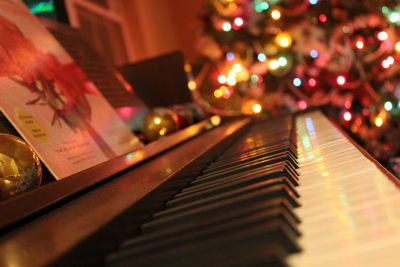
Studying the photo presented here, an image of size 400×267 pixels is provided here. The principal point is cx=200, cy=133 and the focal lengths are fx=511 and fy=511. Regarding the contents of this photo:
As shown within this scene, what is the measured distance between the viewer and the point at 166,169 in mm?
1126

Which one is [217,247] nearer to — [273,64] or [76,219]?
[76,219]

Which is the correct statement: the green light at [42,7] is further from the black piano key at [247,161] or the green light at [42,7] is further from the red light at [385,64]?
the red light at [385,64]

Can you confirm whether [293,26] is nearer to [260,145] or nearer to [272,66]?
[272,66]

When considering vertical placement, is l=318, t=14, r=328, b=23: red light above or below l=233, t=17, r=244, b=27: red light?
below

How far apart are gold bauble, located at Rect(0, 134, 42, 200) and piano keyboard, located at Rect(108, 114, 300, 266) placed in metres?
0.29

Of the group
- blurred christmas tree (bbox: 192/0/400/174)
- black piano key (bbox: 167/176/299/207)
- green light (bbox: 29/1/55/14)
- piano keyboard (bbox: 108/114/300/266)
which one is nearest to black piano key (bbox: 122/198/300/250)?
piano keyboard (bbox: 108/114/300/266)

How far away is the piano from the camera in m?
0.58

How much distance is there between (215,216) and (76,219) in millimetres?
204

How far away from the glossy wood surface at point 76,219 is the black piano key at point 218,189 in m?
0.05

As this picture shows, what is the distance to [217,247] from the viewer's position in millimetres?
613

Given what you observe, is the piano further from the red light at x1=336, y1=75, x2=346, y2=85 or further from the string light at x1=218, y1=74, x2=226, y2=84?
the string light at x1=218, y1=74, x2=226, y2=84

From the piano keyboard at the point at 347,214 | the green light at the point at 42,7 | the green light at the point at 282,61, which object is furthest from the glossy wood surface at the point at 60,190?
the green light at the point at 282,61

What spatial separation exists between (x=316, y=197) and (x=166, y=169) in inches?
15.5

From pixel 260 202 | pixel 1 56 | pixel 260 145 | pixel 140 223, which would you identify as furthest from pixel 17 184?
pixel 260 145
